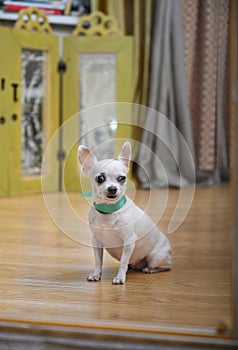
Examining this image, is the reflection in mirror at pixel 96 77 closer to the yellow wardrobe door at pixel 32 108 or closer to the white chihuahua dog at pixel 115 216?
the yellow wardrobe door at pixel 32 108

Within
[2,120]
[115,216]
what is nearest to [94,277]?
[115,216]

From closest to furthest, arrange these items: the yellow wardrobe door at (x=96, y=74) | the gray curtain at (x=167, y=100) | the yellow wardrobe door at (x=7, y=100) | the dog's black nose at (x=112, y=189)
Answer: the dog's black nose at (x=112, y=189) → the yellow wardrobe door at (x=7, y=100) → the yellow wardrobe door at (x=96, y=74) → the gray curtain at (x=167, y=100)

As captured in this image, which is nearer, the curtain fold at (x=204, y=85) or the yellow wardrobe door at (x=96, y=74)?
the yellow wardrobe door at (x=96, y=74)

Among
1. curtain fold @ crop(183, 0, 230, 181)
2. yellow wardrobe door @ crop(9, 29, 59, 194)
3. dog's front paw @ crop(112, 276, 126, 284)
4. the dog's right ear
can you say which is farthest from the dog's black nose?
curtain fold @ crop(183, 0, 230, 181)

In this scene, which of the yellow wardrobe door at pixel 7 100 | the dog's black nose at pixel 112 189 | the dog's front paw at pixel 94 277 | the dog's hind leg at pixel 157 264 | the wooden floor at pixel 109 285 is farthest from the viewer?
the yellow wardrobe door at pixel 7 100

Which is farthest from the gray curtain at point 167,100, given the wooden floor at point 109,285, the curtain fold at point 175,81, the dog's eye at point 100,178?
the dog's eye at point 100,178

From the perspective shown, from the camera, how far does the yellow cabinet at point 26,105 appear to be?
4445mm

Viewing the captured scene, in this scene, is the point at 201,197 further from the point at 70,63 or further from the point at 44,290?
the point at 44,290

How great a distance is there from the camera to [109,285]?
2023 mm

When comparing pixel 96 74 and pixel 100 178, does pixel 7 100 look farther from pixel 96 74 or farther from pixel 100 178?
pixel 100 178

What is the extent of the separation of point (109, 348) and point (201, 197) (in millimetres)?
3281

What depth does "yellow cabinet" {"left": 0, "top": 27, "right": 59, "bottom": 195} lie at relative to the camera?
4.45 meters

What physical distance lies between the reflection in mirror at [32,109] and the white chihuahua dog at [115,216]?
259cm

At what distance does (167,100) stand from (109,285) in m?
3.14
